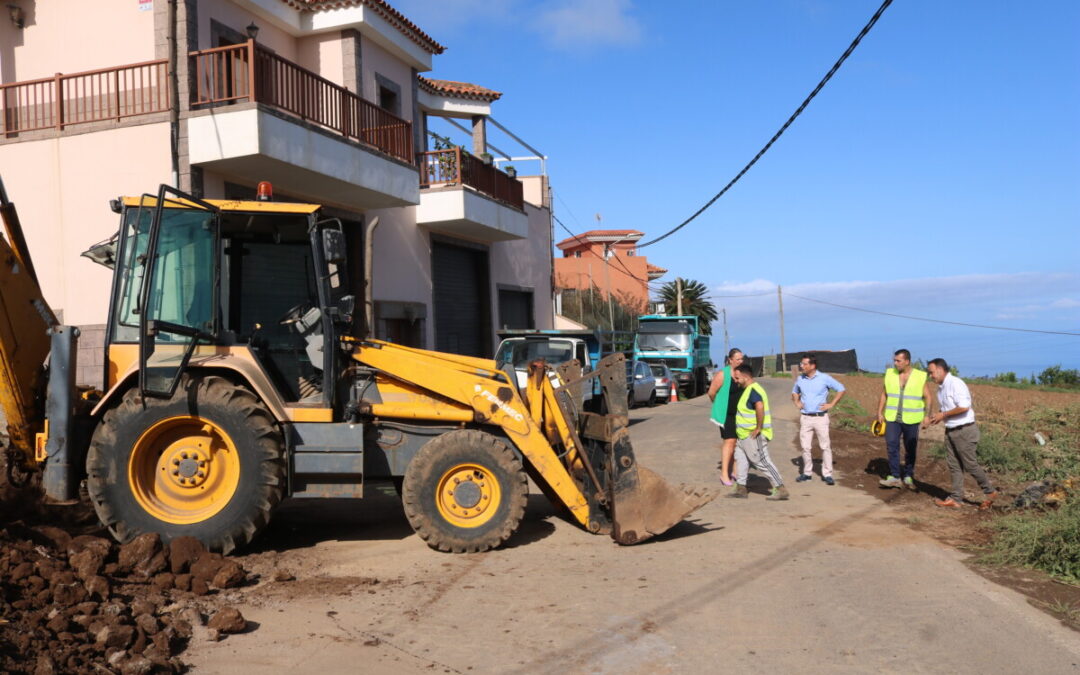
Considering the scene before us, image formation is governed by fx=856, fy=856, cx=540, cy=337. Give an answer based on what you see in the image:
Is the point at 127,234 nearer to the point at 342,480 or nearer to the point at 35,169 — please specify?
the point at 342,480

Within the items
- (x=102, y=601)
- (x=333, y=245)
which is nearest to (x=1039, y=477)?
(x=333, y=245)

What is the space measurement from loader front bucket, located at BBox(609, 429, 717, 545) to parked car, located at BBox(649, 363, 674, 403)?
19.7 metres

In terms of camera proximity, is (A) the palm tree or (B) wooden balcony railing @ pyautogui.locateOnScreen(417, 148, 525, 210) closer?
(B) wooden balcony railing @ pyautogui.locateOnScreen(417, 148, 525, 210)

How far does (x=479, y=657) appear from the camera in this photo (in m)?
4.78

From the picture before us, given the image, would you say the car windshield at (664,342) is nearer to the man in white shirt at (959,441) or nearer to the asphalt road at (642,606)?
the man in white shirt at (959,441)

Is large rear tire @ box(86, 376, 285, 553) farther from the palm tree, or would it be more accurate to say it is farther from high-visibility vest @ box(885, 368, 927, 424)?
the palm tree

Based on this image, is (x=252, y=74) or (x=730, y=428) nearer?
(x=730, y=428)

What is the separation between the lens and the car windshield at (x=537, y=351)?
1479 cm

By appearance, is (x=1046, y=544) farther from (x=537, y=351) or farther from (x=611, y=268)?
(x=611, y=268)

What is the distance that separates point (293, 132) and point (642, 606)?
9.79m

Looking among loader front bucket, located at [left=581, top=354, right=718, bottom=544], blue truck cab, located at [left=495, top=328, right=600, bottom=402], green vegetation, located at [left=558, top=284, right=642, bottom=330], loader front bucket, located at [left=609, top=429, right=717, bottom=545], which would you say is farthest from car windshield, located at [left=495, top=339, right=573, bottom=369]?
green vegetation, located at [left=558, top=284, right=642, bottom=330]

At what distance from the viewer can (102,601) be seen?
5.25m

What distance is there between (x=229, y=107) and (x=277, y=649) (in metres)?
9.25

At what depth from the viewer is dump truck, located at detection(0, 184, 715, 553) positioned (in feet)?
21.9
